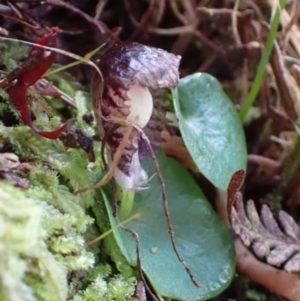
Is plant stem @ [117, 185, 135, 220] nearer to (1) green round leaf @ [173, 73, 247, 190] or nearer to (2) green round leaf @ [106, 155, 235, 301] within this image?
(2) green round leaf @ [106, 155, 235, 301]

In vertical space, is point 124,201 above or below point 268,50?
below

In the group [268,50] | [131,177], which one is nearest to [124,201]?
[131,177]

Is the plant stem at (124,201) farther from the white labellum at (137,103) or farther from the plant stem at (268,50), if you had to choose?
the plant stem at (268,50)

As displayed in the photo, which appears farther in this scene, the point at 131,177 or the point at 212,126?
the point at 212,126

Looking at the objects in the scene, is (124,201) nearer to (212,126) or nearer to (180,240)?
(180,240)

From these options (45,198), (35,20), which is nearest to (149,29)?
(35,20)

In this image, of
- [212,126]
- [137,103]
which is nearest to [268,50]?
[212,126]

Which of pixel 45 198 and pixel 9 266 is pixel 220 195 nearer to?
pixel 45 198
